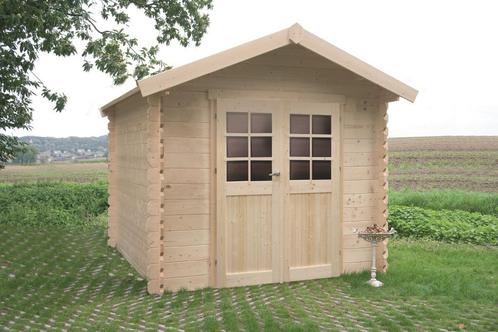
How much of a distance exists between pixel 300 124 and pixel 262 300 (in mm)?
2335

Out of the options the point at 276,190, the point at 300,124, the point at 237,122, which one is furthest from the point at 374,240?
the point at 237,122

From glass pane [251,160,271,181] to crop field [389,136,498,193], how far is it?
10.7 metres

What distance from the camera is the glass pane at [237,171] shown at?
254 inches

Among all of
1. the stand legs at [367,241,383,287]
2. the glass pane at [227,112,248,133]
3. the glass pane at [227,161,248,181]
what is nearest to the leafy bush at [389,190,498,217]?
the stand legs at [367,241,383,287]

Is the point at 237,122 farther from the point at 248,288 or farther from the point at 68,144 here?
the point at 68,144

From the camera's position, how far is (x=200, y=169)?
20.9 feet

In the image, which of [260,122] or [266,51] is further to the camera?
[260,122]

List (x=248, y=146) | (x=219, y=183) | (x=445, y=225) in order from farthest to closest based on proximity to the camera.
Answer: (x=445, y=225)
(x=248, y=146)
(x=219, y=183)

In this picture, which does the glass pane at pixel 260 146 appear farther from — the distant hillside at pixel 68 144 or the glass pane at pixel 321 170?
the distant hillside at pixel 68 144

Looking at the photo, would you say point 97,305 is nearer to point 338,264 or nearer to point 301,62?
point 338,264

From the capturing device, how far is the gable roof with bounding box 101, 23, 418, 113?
5766 mm

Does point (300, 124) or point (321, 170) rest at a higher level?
point (300, 124)

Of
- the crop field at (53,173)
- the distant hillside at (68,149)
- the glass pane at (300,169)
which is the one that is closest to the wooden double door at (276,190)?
the glass pane at (300,169)

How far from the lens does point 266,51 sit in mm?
6035
